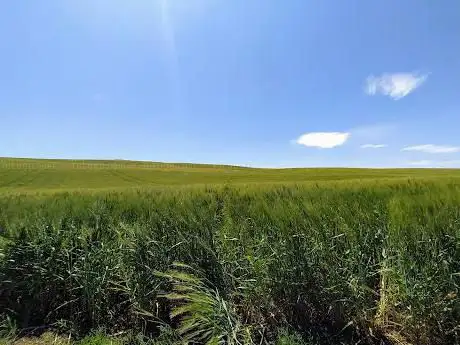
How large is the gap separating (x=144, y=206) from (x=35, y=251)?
135cm

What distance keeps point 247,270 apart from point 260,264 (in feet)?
0.65

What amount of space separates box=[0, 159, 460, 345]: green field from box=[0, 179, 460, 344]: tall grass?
0.5 inches

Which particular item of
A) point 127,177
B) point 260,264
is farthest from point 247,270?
point 127,177

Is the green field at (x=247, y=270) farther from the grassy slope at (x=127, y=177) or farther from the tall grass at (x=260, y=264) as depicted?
the grassy slope at (x=127, y=177)

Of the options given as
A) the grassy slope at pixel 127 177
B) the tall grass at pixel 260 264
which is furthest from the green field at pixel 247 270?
the grassy slope at pixel 127 177

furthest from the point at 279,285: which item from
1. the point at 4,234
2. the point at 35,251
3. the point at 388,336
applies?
the point at 4,234

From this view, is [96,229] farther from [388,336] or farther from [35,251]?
[388,336]

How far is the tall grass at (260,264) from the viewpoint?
3.22m

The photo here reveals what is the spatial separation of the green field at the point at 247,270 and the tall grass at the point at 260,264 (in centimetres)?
1

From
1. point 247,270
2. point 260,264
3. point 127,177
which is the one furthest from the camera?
point 127,177

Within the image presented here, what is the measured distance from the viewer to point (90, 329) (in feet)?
13.2

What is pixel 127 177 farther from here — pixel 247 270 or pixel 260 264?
pixel 260 264

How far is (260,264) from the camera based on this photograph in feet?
11.6

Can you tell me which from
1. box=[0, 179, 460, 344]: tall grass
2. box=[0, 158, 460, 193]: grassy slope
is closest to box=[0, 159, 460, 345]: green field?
box=[0, 179, 460, 344]: tall grass
